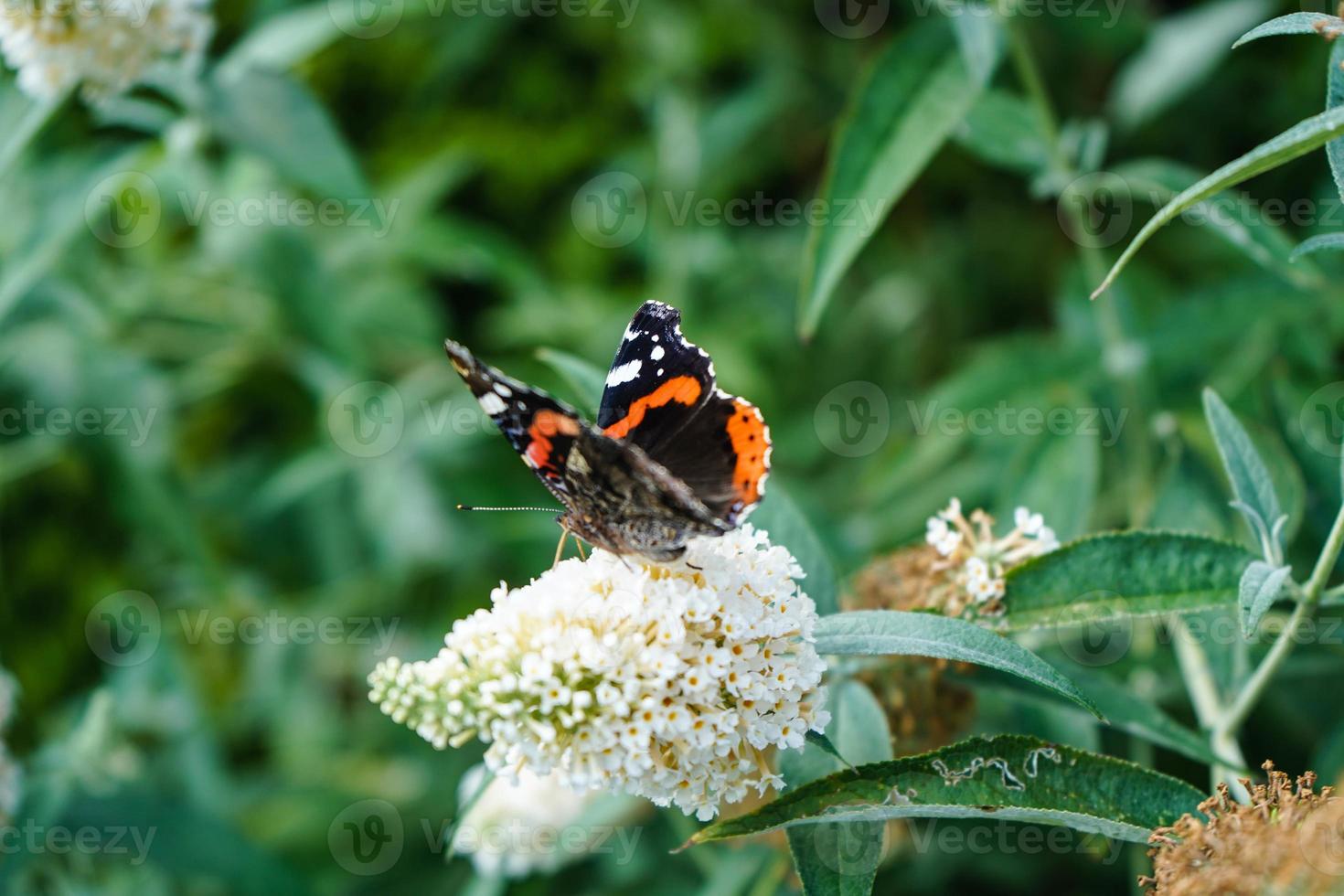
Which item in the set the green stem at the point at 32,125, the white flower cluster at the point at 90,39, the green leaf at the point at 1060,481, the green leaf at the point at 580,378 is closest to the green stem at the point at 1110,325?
the green leaf at the point at 1060,481

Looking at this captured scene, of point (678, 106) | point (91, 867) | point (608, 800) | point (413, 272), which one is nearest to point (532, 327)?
point (413, 272)

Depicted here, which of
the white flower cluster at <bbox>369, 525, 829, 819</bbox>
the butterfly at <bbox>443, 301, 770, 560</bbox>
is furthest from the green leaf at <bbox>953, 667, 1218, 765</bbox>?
the butterfly at <bbox>443, 301, 770, 560</bbox>

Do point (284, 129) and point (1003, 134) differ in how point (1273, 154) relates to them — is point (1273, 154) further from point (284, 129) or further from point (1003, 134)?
point (284, 129)

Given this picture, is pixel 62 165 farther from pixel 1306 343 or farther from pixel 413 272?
pixel 1306 343

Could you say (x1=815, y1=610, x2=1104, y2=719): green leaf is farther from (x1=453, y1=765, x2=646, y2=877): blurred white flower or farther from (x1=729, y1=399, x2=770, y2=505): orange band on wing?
(x1=453, y1=765, x2=646, y2=877): blurred white flower

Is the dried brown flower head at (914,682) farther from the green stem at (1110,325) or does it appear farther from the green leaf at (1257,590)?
the green stem at (1110,325)

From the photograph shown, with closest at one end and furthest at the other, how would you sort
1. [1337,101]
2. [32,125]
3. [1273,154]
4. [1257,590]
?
[1273,154]
[1337,101]
[1257,590]
[32,125]

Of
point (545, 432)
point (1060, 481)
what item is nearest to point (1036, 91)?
point (1060, 481)
